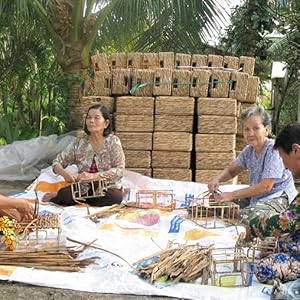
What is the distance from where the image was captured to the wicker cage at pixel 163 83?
621 centimetres

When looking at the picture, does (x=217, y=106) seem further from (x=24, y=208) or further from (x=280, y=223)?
(x=280, y=223)

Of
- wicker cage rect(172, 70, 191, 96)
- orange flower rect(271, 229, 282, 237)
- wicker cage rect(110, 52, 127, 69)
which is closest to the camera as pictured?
orange flower rect(271, 229, 282, 237)

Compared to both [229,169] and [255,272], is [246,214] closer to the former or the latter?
[229,169]

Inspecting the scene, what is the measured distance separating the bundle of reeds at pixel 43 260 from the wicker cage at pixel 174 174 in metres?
2.95

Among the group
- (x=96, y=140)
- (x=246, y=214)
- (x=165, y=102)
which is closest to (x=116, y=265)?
(x=246, y=214)

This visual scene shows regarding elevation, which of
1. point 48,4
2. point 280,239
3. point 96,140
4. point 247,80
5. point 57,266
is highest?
point 48,4

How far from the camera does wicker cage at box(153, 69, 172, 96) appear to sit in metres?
6.21

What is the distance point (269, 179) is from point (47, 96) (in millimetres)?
11212

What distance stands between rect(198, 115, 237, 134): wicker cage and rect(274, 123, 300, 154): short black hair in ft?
10.5

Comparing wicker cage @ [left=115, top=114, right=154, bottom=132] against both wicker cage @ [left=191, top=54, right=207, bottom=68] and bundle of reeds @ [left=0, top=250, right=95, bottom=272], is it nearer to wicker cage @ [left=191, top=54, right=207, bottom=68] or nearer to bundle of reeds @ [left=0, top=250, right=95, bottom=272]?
wicker cage @ [left=191, top=54, right=207, bottom=68]

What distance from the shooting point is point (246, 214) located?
4.22 metres

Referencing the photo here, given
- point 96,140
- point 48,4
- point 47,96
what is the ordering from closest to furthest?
point 96,140
point 48,4
point 47,96

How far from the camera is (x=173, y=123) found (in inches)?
243

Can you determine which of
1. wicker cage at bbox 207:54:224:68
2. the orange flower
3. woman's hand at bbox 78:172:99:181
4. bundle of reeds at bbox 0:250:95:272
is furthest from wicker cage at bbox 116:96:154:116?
the orange flower
